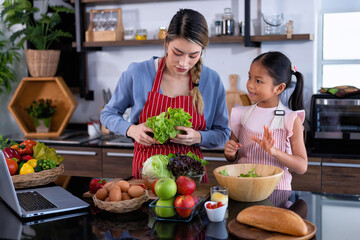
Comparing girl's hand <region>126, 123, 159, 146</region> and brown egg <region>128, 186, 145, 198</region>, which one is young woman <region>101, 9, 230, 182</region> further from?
brown egg <region>128, 186, 145, 198</region>

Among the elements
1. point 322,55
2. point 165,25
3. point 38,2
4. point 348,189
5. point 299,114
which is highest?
point 38,2

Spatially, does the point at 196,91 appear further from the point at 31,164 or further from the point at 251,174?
the point at 31,164

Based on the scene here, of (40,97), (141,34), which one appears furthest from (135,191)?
(40,97)

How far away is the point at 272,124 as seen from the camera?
2287 mm

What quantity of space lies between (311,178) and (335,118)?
53 cm

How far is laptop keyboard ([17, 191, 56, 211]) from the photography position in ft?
5.92

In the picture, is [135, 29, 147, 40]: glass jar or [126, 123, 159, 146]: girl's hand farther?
[135, 29, 147, 40]: glass jar

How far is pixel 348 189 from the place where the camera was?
3.31 m

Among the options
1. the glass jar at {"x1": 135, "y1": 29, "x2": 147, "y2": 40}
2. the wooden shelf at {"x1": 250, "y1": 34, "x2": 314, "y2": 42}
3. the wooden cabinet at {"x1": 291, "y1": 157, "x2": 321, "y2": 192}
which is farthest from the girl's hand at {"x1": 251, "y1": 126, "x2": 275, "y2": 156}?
the glass jar at {"x1": 135, "y1": 29, "x2": 147, "y2": 40}

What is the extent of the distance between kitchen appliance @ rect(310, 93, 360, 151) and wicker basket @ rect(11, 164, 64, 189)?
2.17 metres

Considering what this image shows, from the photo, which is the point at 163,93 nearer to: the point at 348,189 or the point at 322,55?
the point at 348,189

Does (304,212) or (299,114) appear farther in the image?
(299,114)

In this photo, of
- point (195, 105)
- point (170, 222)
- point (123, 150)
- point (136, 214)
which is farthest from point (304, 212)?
point (123, 150)

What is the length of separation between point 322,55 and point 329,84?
10.8 inches
